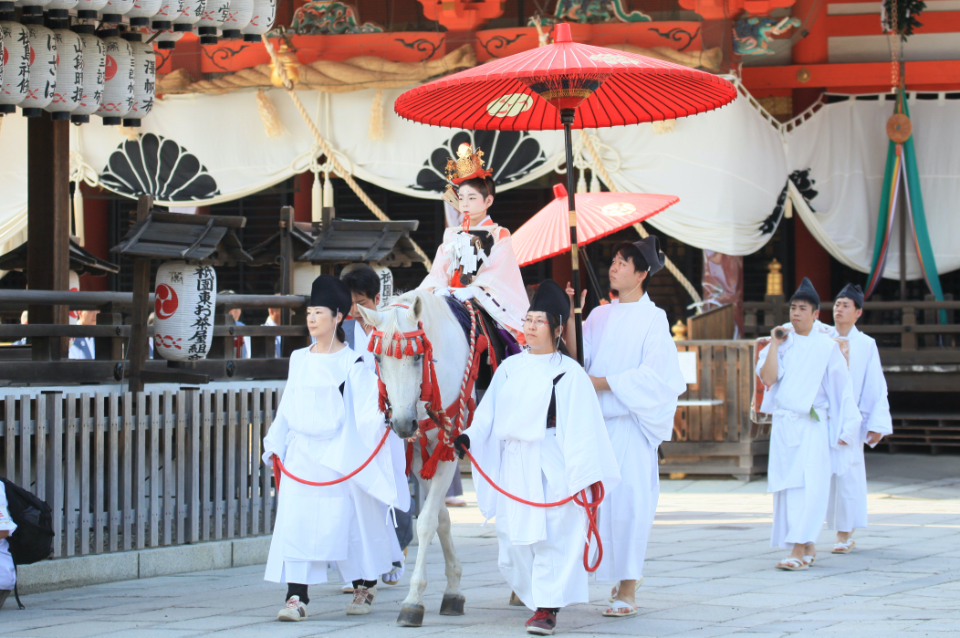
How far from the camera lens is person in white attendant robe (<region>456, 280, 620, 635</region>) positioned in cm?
473

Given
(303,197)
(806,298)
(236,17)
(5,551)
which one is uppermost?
(236,17)

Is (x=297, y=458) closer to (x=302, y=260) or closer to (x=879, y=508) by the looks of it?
(x=302, y=260)

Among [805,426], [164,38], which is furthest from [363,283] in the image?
[164,38]

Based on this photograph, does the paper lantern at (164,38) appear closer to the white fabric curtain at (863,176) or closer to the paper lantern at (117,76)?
the paper lantern at (117,76)

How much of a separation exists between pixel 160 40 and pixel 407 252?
249 cm

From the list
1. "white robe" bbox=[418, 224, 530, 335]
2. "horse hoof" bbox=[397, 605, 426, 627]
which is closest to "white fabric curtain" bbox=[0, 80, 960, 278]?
"white robe" bbox=[418, 224, 530, 335]

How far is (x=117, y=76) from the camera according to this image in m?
8.12

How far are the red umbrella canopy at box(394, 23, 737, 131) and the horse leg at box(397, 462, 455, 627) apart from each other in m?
1.90

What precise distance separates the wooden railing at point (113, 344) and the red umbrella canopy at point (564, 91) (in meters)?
2.13

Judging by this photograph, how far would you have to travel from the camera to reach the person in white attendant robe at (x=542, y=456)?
15.5ft

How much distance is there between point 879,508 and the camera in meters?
9.42

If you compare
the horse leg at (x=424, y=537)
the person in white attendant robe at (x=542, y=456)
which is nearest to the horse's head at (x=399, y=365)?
the person in white attendant robe at (x=542, y=456)

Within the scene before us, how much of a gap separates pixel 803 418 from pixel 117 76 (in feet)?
17.9

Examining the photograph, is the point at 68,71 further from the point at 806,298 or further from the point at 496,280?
the point at 806,298
